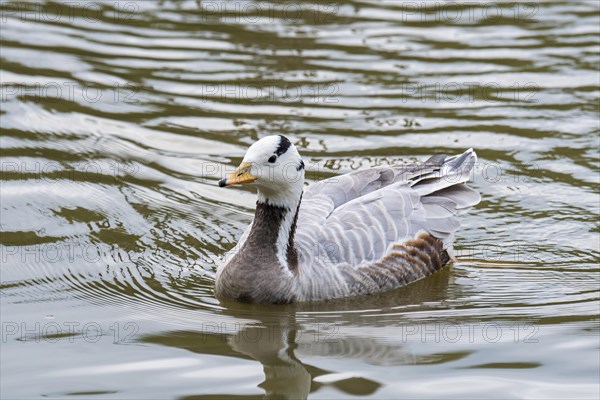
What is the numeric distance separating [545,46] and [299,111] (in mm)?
4140

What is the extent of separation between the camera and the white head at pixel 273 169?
959 centimetres

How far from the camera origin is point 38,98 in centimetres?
1463

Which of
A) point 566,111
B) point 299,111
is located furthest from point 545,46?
point 299,111

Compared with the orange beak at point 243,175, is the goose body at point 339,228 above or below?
below

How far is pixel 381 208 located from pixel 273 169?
59.8 inches

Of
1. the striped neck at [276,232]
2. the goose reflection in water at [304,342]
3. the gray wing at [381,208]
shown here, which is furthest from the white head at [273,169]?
the goose reflection in water at [304,342]

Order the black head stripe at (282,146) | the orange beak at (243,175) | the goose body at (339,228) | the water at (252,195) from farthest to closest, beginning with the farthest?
the goose body at (339,228) → the black head stripe at (282,146) → the orange beak at (243,175) → the water at (252,195)

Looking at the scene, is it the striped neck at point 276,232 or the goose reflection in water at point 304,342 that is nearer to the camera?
the goose reflection in water at point 304,342

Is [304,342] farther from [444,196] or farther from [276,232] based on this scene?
[444,196]

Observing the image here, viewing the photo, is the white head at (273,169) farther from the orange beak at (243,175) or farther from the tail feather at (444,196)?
the tail feather at (444,196)

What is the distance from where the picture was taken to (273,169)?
9.67 meters

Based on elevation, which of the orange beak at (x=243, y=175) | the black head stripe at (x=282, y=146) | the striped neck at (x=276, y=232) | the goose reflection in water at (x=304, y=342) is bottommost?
the goose reflection in water at (x=304, y=342)

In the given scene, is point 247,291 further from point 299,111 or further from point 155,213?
point 299,111

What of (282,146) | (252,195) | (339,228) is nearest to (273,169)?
(282,146)
